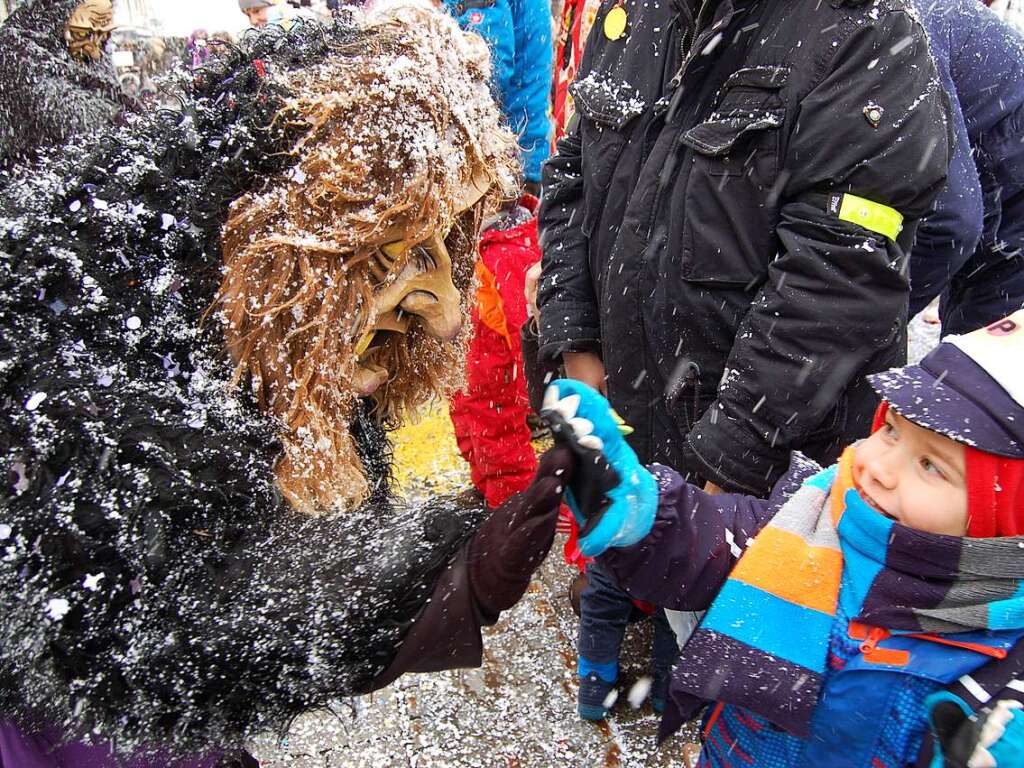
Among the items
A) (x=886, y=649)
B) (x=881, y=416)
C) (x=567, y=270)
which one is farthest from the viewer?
(x=567, y=270)

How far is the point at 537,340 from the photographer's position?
2486 millimetres

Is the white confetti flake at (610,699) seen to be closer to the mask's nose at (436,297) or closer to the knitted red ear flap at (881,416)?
the knitted red ear flap at (881,416)

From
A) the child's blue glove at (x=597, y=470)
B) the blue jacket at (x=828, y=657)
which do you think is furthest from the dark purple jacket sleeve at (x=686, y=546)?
the child's blue glove at (x=597, y=470)

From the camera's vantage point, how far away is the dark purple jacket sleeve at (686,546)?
1373mm

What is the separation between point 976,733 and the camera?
1057mm

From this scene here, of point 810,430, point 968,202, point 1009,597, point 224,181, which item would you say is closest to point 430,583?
point 224,181

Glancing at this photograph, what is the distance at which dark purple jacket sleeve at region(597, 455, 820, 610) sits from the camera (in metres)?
1.37

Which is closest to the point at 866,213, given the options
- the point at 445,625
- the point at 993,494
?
the point at 993,494

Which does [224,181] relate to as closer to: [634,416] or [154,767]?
[154,767]

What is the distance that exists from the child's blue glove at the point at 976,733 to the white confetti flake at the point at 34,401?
1.32 meters

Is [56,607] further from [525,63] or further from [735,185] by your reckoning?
[525,63]

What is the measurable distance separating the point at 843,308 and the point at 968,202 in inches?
32.5

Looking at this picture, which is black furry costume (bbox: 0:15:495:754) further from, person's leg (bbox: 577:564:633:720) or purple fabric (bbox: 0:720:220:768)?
person's leg (bbox: 577:564:633:720)

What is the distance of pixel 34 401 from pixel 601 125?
1.51m
